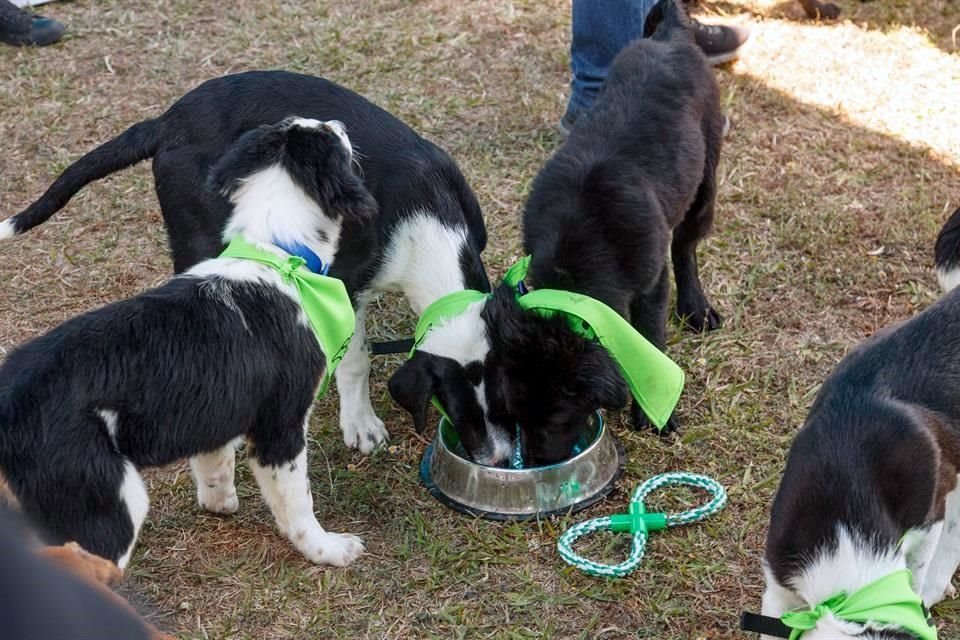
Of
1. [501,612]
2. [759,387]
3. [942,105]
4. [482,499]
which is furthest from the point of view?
[942,105]

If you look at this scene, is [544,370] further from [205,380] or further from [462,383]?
[205,380]

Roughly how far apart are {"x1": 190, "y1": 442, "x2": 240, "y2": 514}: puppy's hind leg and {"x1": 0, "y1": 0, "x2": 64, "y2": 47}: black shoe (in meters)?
4.72

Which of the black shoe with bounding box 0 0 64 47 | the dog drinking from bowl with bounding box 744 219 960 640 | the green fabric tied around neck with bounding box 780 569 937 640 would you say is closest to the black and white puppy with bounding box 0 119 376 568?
the dog drinking from bowl with bounding box 744 219 960 640

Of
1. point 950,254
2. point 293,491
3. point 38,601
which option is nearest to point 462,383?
point 293,491

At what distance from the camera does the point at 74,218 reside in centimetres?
554

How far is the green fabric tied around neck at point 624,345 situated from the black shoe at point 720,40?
3.45 meters

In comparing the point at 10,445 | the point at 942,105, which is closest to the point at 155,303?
the point at 10,445

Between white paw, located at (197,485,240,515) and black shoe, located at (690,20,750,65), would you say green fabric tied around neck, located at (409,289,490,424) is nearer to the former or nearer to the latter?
white paw, located at (197,485,240,515)

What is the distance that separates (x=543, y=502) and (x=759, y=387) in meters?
1.17

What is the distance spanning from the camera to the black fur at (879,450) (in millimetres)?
2748

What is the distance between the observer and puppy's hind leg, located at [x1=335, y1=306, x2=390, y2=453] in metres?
4.13

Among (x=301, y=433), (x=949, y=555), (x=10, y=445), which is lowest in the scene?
(x=949, y=555)

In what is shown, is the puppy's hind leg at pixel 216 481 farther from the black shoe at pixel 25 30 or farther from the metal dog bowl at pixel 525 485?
the black shoe at pixel 25 30

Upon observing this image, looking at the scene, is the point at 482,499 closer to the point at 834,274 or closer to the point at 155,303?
the point at 155,303
